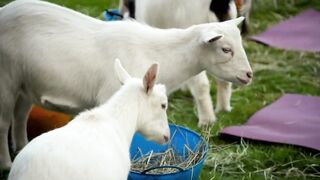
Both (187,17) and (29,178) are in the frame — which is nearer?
(29,178)

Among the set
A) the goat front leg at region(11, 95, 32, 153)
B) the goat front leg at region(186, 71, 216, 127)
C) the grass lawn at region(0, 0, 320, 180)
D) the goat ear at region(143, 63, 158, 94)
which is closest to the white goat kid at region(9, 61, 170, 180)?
the goat ear at region(143, 63, 158, 94)

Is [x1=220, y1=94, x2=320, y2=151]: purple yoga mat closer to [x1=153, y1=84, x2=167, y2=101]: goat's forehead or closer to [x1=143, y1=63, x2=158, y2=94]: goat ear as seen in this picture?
[x1=153, y1=84, x2=167, y2=101]: goat's forehead

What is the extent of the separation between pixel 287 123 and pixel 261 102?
2.17ft

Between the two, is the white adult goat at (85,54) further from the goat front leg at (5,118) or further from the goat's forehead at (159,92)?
the goat's forehead at (159,92)

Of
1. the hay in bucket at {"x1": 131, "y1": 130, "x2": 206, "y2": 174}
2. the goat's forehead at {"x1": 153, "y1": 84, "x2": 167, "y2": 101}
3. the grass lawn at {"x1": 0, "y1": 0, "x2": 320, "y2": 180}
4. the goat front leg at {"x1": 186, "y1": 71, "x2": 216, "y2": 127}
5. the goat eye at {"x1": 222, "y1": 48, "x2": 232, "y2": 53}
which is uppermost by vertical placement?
the goat eye at {"x1": 222, "y1": 48, "x2": 232, "y2": 53}

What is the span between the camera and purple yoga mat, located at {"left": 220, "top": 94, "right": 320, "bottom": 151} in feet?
17.0

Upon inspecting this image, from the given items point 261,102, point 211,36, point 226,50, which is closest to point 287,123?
point 261,102

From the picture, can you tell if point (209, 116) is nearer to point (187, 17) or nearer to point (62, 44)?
point (187, 17)

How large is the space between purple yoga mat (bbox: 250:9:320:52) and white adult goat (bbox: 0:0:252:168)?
3982 millimetres

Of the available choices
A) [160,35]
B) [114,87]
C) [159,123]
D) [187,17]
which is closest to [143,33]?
[160,35]

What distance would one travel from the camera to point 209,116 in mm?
5562

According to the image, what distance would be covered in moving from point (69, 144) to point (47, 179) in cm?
21

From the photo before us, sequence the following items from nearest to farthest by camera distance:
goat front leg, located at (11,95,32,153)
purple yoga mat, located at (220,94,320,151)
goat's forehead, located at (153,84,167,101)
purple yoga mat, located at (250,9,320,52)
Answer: goat's forehead, located at (153,84,167,101) < goat front leg, located at (11,95,32,153) < purple yoga mat, located at (220,94,320,151) < purple yoga mat, located at (250,9,320,52)

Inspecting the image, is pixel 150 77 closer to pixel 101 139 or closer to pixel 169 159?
pixel 101 139
